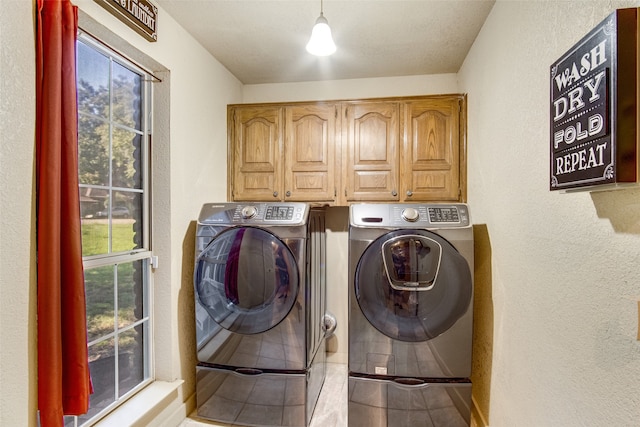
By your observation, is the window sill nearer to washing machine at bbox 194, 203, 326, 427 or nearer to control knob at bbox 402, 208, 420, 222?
washing machine at bbox 194, 203, 326, 427

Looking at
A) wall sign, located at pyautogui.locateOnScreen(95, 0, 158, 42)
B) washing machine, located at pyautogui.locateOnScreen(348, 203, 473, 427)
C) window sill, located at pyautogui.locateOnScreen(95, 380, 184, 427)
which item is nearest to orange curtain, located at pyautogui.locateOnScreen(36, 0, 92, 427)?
wall sign, located at pyautogui.locateOnScreen(95, 0, 158, 42)

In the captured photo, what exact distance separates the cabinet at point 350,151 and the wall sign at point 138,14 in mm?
989

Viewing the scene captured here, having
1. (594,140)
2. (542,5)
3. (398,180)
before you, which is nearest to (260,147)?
(398,180)

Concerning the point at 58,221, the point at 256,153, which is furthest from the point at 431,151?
the point at 58,221

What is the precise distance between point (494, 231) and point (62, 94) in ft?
6.95

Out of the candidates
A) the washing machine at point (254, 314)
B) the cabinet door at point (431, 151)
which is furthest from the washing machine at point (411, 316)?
the cabinet door at point (431, 151)

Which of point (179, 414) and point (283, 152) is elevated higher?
point (283, 152)

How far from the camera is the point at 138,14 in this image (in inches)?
62.9

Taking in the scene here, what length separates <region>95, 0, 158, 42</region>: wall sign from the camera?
1453 millimetres

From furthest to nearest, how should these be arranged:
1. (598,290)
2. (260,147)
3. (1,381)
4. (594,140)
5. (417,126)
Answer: (260,147)
(417,126)
(1,381)
(598,290)
(594,140)

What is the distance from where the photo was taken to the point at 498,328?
1739mm

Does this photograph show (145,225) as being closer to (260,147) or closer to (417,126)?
(260,147)

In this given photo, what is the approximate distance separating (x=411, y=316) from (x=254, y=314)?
92cm

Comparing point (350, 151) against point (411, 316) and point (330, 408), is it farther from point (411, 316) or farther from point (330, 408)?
point (330, 408)
